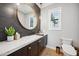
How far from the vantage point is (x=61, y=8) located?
1403mm

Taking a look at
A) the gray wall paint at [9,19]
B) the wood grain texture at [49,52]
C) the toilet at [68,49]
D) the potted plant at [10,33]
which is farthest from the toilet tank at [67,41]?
the potted plant at [10,33]

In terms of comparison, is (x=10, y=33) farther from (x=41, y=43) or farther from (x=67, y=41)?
(x=67, y=41)

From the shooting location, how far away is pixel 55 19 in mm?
1423

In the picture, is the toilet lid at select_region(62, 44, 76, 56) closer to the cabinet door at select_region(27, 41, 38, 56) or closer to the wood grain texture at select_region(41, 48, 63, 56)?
the wood grain texture at select_region(41, 48, 63, 56)

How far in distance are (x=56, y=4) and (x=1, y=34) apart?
2.81ft

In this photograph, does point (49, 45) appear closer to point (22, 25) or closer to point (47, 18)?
point (47, 18)

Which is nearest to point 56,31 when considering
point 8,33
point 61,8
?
point 61,8

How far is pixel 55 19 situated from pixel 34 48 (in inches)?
20.1

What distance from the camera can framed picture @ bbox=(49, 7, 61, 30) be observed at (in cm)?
141

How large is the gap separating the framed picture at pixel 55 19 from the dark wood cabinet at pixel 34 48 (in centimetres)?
19

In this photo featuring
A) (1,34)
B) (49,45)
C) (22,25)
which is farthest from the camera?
(22,25)

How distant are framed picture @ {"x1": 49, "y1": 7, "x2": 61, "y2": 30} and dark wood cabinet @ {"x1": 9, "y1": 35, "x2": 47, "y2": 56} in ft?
0.63

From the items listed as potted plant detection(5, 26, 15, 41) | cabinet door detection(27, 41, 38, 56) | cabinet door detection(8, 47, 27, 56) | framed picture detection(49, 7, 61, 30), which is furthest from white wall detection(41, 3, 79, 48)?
potted plant detection(5, 26, 15, 41)

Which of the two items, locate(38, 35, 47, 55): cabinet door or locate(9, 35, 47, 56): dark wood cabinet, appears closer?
locate(9, 35, 47, 56): dark wood cabinet
